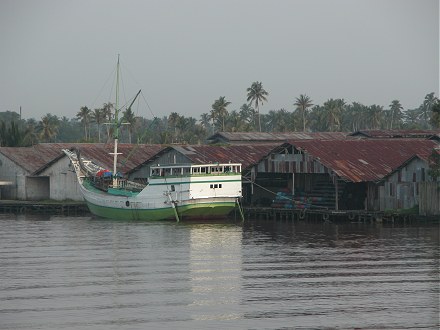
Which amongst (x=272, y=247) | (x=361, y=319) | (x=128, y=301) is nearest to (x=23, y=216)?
(x=272, y=247)

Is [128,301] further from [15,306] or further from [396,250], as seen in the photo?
[396,250]

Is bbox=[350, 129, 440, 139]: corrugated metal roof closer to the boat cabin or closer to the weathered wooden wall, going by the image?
the boat cabin

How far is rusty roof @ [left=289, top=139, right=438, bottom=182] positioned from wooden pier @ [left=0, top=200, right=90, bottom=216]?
850 inches

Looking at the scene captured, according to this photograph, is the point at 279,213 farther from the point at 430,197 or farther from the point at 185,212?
the point at 430,197

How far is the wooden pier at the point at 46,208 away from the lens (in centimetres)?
9112

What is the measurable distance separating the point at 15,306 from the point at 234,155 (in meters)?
51.7

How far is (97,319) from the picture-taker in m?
36.4

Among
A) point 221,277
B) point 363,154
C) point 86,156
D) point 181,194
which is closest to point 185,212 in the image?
point 181,194

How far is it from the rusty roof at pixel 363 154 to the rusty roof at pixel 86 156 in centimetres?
2090

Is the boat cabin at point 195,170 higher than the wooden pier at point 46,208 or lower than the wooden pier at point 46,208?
higher

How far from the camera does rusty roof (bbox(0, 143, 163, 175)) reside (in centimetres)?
9644

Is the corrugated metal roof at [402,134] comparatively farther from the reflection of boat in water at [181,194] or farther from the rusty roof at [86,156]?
the reflection of boat in water at [181,194]

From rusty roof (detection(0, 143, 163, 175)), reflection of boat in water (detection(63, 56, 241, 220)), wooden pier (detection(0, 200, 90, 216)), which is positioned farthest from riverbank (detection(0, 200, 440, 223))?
rusty roof (detection(0, 143, 163, 175))

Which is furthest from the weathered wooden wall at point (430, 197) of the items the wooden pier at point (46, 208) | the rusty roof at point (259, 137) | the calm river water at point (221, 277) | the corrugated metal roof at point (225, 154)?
the rusty roof at point (259, 137)
